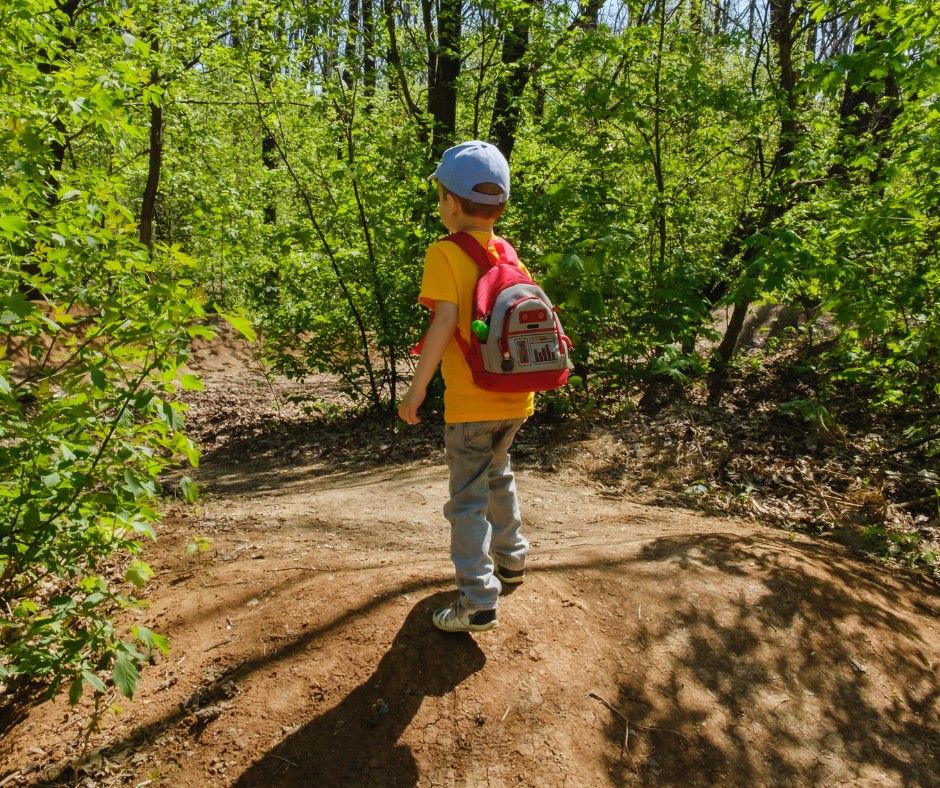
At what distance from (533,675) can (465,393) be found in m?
1.25

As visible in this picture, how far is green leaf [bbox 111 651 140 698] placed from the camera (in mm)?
2412

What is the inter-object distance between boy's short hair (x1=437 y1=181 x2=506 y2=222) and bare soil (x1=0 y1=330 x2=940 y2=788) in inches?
70.0

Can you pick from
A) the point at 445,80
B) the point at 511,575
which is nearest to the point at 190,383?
the point at 511,575

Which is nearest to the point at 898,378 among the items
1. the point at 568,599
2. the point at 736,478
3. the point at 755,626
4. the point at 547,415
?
the point at 736,478

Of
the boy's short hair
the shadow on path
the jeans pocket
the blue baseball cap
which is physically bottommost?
the shadow on path

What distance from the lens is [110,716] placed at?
118 inches

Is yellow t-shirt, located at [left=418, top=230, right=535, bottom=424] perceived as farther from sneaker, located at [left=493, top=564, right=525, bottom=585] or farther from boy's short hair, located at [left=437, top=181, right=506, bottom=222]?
sneaker, located at [left=493, top=564, right=525, bottom=585]

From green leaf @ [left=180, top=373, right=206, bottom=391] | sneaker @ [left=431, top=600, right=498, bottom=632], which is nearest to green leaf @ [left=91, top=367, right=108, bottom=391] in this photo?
green leaf @ [left=180, top=373, right=206, bottom=391]

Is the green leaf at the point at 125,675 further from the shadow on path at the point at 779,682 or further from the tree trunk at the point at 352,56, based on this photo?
the tree trunk at the point at 352,56

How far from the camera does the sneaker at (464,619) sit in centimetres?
291

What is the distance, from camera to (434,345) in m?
2.70

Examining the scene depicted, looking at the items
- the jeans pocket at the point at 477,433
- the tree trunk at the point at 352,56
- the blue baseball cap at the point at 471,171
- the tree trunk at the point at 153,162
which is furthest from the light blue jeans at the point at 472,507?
the tree trunk at the point at 153,162

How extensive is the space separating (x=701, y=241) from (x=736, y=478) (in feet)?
9.86

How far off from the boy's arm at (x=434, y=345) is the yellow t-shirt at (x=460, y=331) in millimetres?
50
